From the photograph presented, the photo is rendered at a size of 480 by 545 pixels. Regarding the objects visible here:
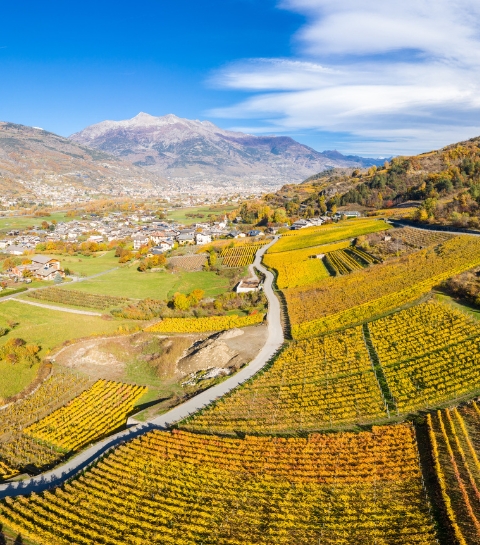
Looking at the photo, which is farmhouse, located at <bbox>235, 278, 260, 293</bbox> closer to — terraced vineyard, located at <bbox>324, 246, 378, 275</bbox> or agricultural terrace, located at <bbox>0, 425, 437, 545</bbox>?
terraced vineyard, located at <bbox>324, 246, 378, 275</bbox>

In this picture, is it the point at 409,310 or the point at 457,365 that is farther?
the point at 409,310

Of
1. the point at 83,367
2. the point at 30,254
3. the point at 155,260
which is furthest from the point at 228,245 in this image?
the point at 83,367

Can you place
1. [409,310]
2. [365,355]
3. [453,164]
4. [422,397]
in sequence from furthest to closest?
1. [453,164]
2. [409,310]
3. [365,355]
4. [422,397]

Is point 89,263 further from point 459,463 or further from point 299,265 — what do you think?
point 459,463

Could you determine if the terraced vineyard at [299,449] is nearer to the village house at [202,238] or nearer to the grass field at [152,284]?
the grass field at [152,284]

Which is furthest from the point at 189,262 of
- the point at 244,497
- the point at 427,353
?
the point at 244,497

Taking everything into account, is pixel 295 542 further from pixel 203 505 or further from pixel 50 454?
pixel 50 454

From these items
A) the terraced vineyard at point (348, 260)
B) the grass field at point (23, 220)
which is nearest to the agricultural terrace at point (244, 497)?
the terraced vineyard at point (348, 260)
